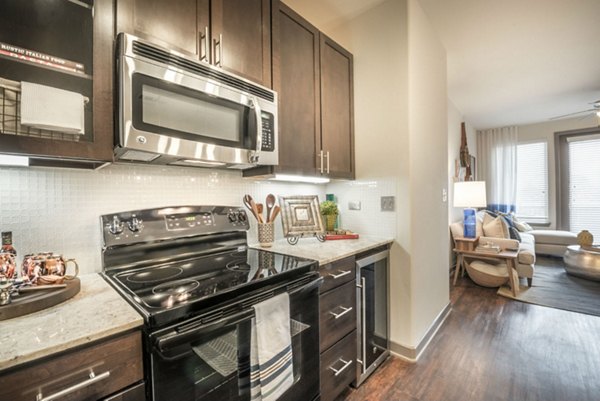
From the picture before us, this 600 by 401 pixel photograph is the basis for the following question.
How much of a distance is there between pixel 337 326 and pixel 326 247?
18.6 inches

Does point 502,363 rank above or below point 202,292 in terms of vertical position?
below

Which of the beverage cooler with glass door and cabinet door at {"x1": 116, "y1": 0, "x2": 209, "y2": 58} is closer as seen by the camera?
cabinet door at {"x1": 116, "y1": 0, "x2": 209, "y2": 58}

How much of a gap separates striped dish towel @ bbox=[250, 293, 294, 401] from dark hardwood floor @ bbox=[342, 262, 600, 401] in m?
0.83

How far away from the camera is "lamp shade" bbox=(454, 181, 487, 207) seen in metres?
3.62

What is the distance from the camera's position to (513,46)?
2750 millimetres

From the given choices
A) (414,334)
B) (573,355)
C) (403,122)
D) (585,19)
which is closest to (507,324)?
(573,355)

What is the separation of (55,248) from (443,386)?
2268 mm

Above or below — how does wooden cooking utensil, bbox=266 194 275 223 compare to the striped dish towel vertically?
above

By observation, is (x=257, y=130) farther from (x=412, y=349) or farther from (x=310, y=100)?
(x=412, y=349)

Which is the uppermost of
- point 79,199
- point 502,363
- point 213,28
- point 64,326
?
point 213,28

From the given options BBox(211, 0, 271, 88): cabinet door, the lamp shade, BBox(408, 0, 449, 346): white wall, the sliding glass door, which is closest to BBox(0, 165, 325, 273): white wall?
BBox(211, 0, 271, 88): cabinet door

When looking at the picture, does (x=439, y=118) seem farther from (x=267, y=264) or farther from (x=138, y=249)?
(x=138, y=249)

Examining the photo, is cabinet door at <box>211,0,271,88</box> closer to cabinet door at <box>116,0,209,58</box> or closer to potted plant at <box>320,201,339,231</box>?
cabinet door at <box>116,0,209,58</box>

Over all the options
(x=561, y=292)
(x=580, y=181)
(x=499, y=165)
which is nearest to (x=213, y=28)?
(x=561, y=292)
